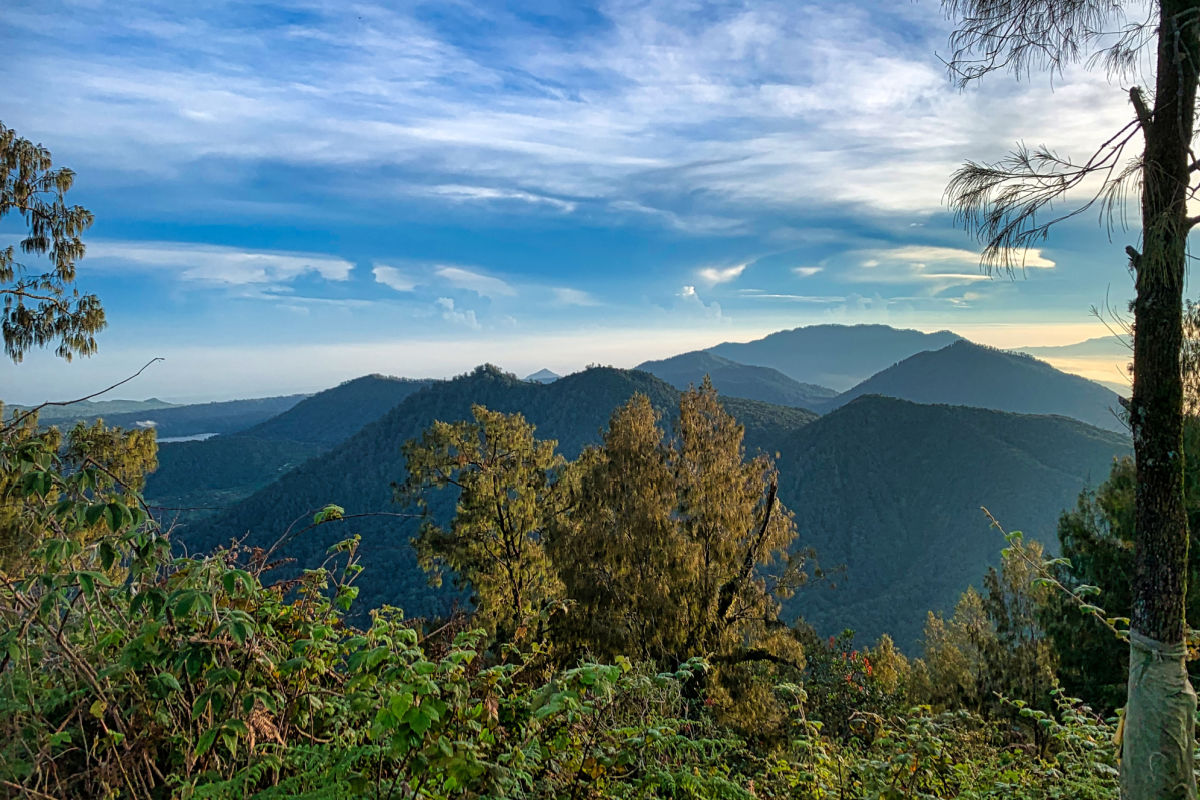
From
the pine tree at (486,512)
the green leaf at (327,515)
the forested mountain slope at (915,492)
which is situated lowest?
the forested mountain slope at (915,492)

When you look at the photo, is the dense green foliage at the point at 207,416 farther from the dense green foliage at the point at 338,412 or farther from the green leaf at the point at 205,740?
the green leaf at the point at 205,740

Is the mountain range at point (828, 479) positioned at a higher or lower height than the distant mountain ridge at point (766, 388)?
lower

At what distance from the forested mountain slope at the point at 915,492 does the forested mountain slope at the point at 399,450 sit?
9.70 metres

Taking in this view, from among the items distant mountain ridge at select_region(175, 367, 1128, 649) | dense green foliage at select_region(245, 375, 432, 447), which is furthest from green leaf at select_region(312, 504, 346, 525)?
dense green foliage at select_region(245, 375, 432, 447)

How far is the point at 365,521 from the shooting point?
57.7 metres

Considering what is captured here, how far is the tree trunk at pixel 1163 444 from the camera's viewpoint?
292cm

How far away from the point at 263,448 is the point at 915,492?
96.3m

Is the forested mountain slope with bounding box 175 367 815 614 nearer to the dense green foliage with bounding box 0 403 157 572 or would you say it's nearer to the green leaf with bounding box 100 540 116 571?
the dense green foliage with bounding box 0 403 157 572

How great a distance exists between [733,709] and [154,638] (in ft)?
34.6

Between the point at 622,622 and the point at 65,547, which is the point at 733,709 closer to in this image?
the point at 622,622

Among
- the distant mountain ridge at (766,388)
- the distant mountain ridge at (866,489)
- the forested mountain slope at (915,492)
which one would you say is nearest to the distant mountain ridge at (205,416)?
the distant mountain ridge at (866,489)

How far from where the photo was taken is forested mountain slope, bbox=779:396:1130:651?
182 ft

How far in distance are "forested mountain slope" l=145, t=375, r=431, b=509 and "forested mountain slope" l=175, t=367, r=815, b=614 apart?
25.2 ft

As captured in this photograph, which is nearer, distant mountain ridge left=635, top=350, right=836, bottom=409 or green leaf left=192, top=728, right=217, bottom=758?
green leaf left=192, top=728, right=217, bottom=758
